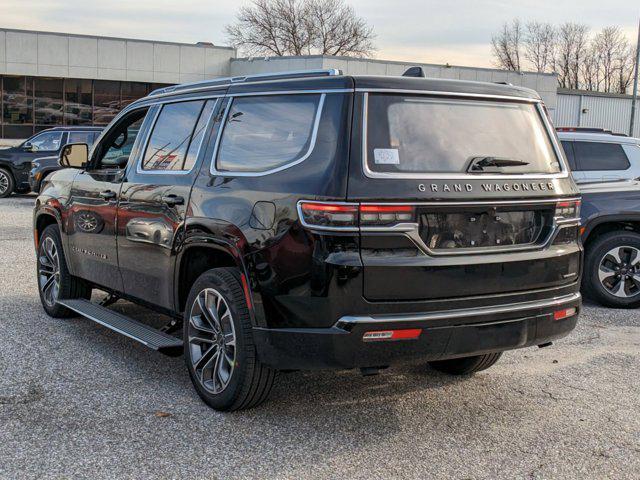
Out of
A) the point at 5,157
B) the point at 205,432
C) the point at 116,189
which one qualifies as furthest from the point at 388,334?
the point at 5,157

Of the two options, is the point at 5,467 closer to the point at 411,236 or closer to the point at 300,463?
the point at 300,463

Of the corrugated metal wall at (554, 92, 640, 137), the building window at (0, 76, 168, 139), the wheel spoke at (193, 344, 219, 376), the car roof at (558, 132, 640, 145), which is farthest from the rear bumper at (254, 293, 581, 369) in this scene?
the corrugated metal wall at (554, 92, 640, 137)

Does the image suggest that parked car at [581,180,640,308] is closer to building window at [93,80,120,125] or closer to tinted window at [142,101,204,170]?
tinted window at [142,101,204,170]

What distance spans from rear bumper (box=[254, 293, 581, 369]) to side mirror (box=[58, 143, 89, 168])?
3.10 m

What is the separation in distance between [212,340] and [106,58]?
124 ft

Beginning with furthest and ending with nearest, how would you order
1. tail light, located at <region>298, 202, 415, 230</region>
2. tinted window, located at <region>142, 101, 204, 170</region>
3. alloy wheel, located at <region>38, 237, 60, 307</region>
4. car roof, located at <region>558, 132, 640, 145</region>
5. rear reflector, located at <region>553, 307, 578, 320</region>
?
car roof, located at <region>558, 132, 640, 145</region> < alloy wheel, located at <region>38, 237, 60, 307</region> < tinted window, located at <region>142, 101, 204, 170</region> < rear reflector, located at <region>553, 307, 578, 320</region> < tail light, located at <region>298, 202, 415, 230</region>

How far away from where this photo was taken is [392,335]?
156 inches

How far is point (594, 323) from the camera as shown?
737cm

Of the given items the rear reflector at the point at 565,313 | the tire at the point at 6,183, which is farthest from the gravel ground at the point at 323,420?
the tire at the point at 6,183

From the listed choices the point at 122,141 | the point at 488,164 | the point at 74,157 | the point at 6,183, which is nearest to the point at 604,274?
the point at 488,164

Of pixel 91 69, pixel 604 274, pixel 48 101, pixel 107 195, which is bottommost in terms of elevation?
pixel 604 274

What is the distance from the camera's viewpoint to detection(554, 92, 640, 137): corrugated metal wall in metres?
47.4

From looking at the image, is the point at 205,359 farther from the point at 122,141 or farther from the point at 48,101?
the point at 48,101

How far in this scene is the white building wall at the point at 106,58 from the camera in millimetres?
38375
